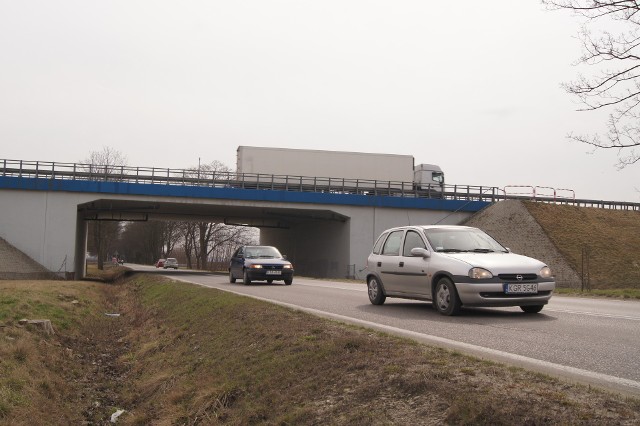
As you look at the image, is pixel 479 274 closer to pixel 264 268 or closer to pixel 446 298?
pixel 446 298

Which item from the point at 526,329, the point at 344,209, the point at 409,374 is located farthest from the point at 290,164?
the point at 409,374

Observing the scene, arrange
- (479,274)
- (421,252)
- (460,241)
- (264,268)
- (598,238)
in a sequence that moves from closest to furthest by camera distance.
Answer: (479,274)
(421,252)
(460,241)
(264,268)
(598,238)

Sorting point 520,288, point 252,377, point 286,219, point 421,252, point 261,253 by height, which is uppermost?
point 286,219

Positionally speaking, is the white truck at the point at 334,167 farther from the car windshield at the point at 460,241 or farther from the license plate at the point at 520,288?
the license plate at the point at 520,288

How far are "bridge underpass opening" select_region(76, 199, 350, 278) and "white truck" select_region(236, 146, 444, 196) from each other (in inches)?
102

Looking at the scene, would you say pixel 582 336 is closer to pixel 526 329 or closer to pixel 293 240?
pixel 526 329

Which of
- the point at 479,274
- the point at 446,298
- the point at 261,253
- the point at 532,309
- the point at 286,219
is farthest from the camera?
the point at 286,219

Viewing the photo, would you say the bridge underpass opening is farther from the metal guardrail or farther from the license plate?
the license plate

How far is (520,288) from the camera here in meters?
9.71

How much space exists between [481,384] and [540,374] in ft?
2.01

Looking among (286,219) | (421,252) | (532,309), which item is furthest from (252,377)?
(286,219)

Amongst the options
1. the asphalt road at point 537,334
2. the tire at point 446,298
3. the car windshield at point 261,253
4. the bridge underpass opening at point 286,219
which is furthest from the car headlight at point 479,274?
the bridge underpass opening at point 286,219

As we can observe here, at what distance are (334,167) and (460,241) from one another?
32868mm

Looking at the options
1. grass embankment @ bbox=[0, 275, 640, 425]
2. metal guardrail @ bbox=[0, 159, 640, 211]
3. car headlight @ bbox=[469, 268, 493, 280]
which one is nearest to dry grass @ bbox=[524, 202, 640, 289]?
metal guardrail @ bbox=[0, 159, 640, 211]
